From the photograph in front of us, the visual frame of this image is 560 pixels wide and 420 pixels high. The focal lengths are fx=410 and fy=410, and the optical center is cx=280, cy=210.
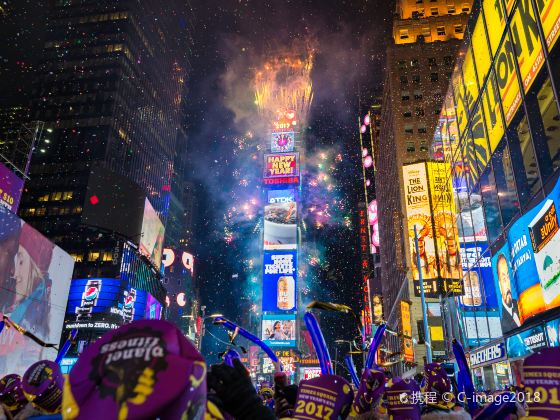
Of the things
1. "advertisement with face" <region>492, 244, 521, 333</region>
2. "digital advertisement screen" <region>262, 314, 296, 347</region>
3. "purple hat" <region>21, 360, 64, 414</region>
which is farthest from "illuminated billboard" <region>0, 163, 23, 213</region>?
"digital advertisement screen" <region>262, 314, 296, 347</region>

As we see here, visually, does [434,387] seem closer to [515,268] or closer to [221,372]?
[221,372]

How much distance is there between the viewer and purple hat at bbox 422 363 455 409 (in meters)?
5.13

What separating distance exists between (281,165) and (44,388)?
79.0 metres

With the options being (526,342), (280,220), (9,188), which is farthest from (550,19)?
(280,220)

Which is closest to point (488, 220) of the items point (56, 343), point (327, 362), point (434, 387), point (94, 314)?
point (327, 362)

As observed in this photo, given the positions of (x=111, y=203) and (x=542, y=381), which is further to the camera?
(x=111, y=203)

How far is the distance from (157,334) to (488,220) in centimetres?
2039

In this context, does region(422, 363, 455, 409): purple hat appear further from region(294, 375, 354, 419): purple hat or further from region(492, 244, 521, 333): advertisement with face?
region(492, 244, 521, 333): advertisement with face

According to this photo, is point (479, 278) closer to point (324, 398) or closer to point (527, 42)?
point (527, 42)

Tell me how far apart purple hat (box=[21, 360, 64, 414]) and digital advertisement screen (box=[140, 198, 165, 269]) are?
66.4m

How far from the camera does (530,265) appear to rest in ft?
47.7

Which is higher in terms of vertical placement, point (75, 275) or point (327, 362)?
point (75, 275)

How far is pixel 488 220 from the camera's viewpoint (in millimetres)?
19297

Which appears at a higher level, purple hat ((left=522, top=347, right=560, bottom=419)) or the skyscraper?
the skyscraper
